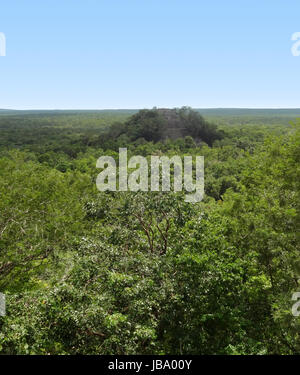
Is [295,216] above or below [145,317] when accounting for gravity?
above

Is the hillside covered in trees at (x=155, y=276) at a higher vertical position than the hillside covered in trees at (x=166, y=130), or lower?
lower

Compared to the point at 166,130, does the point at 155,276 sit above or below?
below

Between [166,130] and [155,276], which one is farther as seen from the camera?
[166,130]

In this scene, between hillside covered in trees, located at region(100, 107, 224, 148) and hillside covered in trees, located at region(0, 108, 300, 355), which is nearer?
hillside covered in trees, located at region(0, 108, 300, 355)

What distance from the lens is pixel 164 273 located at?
1081 cm

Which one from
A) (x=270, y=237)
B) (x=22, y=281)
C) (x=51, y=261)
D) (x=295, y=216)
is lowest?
(x=22, y=281)

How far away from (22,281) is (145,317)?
9597mm

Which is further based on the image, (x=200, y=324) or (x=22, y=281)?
(x=22, y=281)

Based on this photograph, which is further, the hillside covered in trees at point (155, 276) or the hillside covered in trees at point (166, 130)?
the hillside covered in trees at point (166, 130)

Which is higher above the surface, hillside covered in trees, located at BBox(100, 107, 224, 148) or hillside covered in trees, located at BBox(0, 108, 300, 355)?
hillside covered in trees, located at BBox(100, 107, 224, 148)
